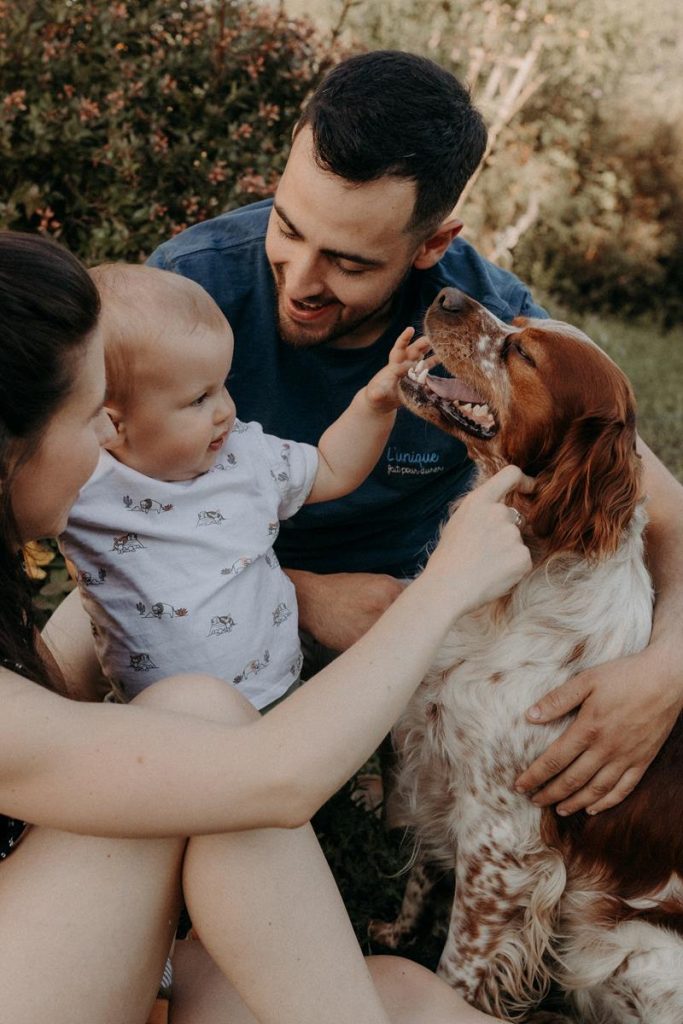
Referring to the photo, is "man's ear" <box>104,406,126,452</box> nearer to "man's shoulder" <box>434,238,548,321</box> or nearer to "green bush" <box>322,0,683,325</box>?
"man's shoulder" <box>434,238,548,321</box>

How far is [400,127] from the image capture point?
2.79 m

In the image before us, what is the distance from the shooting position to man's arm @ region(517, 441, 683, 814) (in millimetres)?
2412

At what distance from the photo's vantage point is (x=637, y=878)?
8.18 ft

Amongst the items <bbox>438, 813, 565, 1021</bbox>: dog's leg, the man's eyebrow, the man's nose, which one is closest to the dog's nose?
the man's eyebrow

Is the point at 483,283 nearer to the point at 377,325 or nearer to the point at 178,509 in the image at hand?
the point at 377,325

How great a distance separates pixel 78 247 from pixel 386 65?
79.8 inches

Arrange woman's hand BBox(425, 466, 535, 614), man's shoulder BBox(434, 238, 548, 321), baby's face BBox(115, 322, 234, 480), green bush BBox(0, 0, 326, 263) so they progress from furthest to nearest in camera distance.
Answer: green bush BBox(0, 0, 326, 263), man's shoulder BBox(434, 238, 548, 321), baby's face BBox(115, 322, 234, 480), woman's hand BBox(425, 466, 535, 614)

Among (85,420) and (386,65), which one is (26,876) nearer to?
(85,420)

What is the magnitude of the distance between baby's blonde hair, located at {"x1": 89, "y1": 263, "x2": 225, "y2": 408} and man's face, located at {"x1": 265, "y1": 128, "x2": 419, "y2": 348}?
561 millimetres

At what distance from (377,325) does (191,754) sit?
1.81m

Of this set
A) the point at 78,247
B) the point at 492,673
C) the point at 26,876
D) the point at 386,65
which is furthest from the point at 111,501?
the point at 78,247

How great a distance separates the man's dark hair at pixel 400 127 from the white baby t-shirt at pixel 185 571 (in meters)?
0.78

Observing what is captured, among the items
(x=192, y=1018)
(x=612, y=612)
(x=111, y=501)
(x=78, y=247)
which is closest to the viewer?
(x=192, y=1018)

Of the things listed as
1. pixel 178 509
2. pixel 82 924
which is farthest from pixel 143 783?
pixel 178 509
